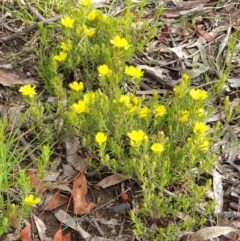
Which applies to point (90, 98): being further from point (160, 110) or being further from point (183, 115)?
point (183, 115)

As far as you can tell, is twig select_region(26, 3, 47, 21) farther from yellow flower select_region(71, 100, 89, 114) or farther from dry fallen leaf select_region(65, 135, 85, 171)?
yellow flower select_region(71, 100, 89, 114)

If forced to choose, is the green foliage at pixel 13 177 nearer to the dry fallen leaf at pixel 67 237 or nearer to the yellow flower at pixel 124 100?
the dry fallen leaf at pixel 67 237

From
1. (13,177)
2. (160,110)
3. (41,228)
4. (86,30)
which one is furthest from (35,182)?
(86,30)

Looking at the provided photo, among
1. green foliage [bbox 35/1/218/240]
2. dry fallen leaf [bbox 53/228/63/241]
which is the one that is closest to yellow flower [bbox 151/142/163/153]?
green foliage [bbox 35/1/218/240]

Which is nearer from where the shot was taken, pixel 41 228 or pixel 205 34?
pixel 41 228

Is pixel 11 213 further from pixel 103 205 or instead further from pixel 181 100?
pixel 181 100

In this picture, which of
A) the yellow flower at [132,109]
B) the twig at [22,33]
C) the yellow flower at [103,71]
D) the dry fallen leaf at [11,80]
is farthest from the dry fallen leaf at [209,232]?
the twig at [22,33]

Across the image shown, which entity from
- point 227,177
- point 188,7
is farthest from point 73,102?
point 188,7
